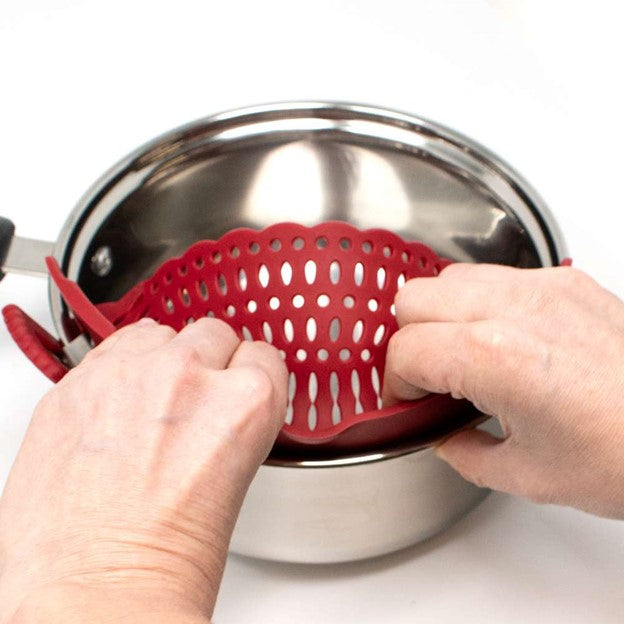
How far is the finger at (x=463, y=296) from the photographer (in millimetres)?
655

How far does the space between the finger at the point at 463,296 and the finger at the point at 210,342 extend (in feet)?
0.39

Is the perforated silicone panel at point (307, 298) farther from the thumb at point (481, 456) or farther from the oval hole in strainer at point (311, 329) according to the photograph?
the thumb at point (481, 456)

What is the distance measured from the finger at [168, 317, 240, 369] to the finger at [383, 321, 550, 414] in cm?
11

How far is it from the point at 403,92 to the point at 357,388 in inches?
19.0

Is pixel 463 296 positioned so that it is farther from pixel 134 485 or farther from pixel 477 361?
pixel 134 485

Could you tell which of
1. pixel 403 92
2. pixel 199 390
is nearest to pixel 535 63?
pixel 403 92

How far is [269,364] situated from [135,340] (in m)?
0.09

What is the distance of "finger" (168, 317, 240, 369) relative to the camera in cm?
63

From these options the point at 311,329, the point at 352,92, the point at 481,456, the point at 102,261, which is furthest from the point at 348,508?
the point at 352,92

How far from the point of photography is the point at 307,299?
32.7 inches

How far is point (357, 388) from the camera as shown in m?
0.84

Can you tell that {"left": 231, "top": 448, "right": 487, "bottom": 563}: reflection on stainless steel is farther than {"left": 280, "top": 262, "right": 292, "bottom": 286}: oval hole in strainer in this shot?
No

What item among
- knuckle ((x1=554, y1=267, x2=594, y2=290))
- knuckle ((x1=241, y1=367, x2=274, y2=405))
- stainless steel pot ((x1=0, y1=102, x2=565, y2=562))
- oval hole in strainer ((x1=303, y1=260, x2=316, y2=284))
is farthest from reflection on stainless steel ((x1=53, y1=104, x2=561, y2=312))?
knuckle ((x1=241, y1=367, x2=274, y2=405))

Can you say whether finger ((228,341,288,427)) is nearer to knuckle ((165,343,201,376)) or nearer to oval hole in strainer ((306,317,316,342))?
knuckle ((165,343,201,376))
